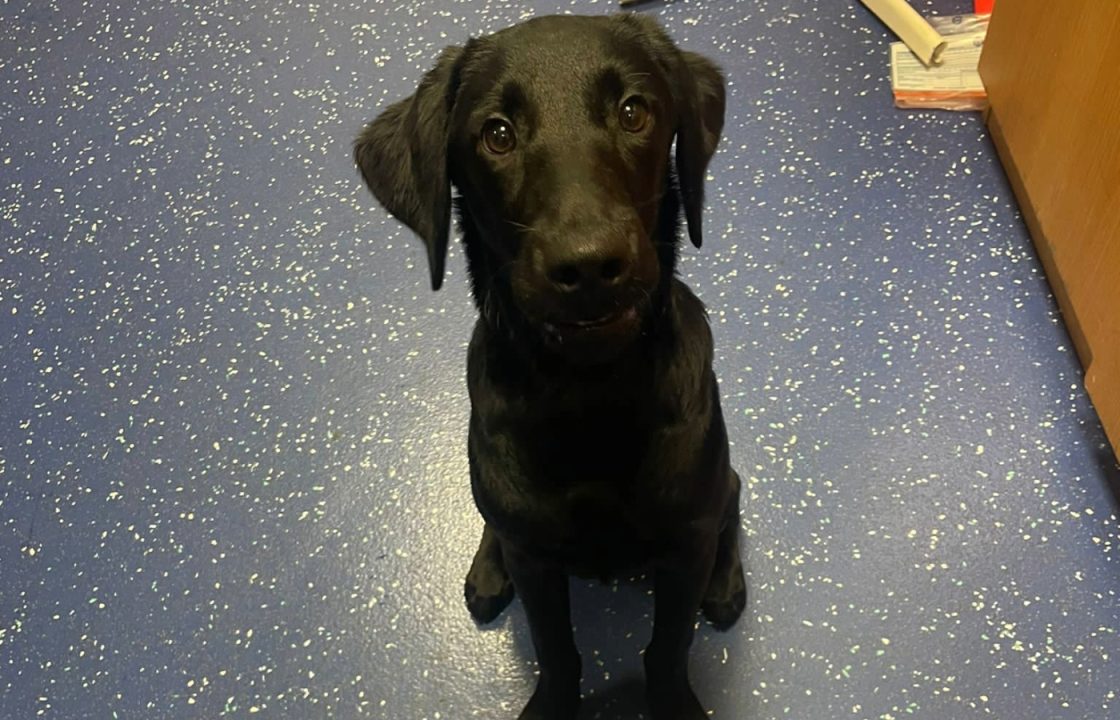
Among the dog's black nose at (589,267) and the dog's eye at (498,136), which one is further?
the dog's eye at (498,136)

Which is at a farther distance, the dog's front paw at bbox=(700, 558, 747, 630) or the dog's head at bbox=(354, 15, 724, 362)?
the dog's front paw at bbox=(700, 558, 747, 630)

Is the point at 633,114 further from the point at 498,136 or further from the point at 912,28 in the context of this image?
the point at 912,28

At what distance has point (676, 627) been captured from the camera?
1105 mm

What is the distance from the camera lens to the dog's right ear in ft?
3.02

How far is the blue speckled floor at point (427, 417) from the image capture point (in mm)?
1274

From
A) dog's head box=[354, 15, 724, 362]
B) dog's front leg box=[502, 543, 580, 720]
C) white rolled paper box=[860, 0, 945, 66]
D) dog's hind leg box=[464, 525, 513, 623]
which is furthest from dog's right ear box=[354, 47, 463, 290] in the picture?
white rolled paper box=[860, 0, 945, 66]

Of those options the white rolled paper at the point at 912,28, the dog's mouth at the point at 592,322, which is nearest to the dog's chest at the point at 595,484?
the dog's mouth at the point at 592,322

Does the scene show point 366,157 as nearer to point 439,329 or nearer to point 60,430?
point 439,329

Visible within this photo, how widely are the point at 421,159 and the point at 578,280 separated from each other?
0.23m

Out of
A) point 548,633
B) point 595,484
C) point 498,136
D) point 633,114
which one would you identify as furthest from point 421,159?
point 548,633

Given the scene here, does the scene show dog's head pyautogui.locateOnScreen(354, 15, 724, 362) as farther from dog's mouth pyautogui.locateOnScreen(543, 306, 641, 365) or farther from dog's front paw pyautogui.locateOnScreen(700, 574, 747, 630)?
dog's front paw pyautogui.locateOnScreen(700, 574, 747, 630)

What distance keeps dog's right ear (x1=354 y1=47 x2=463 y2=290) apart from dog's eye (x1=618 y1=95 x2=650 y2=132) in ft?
0.52

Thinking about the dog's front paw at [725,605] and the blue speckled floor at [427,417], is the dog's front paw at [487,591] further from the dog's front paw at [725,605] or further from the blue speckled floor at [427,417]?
the dog's front paw at [725,605]

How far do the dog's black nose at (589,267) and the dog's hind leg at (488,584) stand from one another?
58 cm
